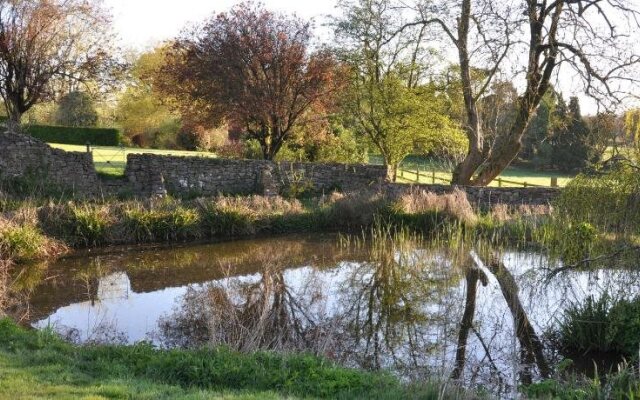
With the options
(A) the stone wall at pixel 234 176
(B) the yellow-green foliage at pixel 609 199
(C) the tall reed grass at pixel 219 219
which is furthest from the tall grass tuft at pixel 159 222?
(B) the yellow-green foliage at pixel 609 199

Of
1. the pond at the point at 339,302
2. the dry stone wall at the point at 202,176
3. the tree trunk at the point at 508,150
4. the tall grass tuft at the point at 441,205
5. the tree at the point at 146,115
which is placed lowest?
the pond at the point at 339,302

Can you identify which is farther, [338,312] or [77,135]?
[77,135]

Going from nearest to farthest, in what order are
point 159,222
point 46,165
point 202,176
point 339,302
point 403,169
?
point 339,302
point 159,222
point 46,165
point 202,176
point 403,169

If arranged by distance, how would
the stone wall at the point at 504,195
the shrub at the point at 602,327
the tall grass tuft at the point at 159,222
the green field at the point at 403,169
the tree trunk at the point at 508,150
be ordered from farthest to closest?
the green field at the point at 403,169
the tree trunk at the point at 508,150
the stone wall at the point at 504,195
the tall grass tuft at the point at 159,222
the shrub at the point at 602,327

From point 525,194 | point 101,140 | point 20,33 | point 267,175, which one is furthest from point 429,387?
point 101,140

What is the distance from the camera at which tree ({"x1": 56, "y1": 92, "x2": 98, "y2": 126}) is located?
4078cm

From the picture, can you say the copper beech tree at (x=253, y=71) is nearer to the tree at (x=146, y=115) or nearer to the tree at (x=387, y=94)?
the tree at (x=387, y=94)

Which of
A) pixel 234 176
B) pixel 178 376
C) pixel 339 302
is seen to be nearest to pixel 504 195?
pixel 234 176

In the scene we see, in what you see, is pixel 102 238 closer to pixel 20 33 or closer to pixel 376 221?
pixel 376 221

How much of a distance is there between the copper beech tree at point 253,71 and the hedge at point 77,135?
1830cm

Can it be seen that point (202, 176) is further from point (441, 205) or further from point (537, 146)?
point (537, 146)

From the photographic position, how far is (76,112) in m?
41.9

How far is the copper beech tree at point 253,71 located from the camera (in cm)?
2284

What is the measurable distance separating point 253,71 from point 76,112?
23234 mm
